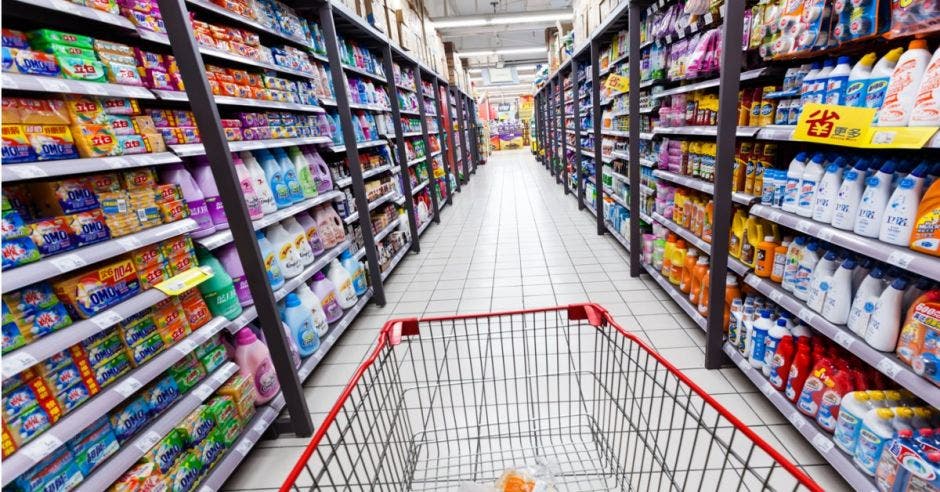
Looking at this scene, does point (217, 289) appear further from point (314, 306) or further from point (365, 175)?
point (365, 175)

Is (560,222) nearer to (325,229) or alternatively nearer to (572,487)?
(325,229)

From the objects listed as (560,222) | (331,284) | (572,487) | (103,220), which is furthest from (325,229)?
(560,222)

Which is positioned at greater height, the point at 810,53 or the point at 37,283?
the point at 810,53

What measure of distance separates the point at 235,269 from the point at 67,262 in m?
0.80

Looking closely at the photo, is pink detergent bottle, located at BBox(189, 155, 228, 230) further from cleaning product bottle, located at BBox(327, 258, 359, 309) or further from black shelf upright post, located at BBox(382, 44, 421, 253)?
black shelf upright post, located at BBox(382, 44, 421, 253)

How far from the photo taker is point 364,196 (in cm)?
341

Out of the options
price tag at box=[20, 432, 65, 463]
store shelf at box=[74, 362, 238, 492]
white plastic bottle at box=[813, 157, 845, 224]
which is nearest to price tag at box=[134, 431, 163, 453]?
store shelf at box=[74, 362, 238, 492]

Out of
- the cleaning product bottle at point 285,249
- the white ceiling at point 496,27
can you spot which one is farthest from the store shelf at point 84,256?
the white ceiling at point 496,27

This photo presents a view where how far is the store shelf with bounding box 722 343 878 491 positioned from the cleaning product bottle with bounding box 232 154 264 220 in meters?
2.73

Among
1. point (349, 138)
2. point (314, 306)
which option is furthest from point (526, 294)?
point (349, 138)

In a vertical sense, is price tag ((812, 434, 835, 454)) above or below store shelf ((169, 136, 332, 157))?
below

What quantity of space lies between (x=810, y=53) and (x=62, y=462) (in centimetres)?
321

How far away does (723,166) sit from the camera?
85.1 inches

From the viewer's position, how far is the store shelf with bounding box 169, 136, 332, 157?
1853 millimetres
